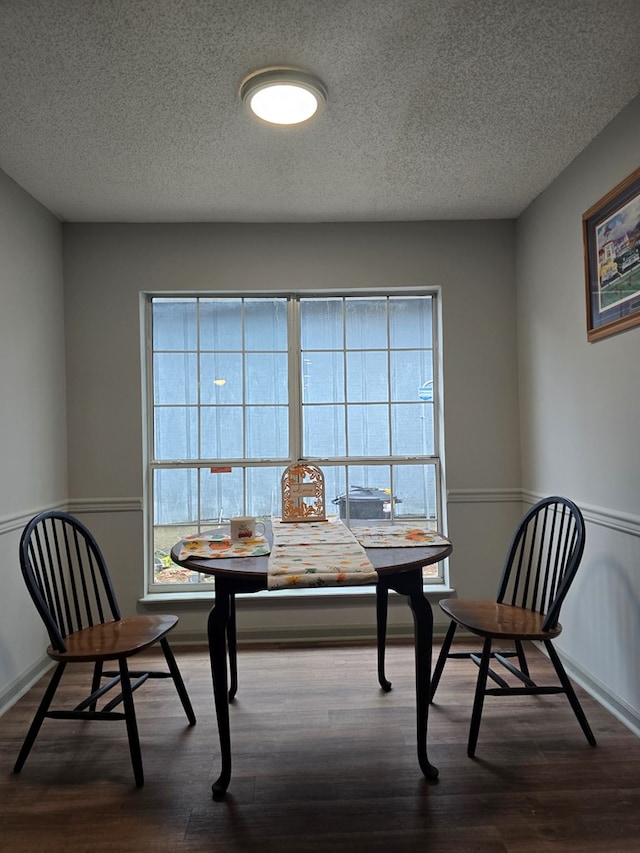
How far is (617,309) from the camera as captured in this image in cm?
236

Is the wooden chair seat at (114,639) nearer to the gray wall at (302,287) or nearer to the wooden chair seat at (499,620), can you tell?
the gray wall at (302,287)

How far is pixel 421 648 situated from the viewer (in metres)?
2.01

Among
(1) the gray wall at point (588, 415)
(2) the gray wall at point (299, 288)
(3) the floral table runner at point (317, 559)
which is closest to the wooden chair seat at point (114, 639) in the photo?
(3) the floral table runner at point (317, 559)

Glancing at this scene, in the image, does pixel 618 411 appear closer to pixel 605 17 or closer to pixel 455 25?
pixel 605 17

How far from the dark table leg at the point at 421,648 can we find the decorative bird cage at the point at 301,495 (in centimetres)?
78

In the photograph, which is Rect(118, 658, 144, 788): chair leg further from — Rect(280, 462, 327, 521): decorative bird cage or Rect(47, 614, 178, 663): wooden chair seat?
Rect(280, 462, 327, 521): decorative bird cage

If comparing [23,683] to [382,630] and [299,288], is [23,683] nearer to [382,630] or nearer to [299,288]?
[382,630]

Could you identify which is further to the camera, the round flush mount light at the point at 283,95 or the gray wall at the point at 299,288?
the gray wall at the point at 299,288

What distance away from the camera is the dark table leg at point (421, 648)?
199 centimetres

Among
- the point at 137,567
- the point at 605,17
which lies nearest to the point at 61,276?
the point at 137,567

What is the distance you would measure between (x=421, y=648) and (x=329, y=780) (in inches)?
22.4

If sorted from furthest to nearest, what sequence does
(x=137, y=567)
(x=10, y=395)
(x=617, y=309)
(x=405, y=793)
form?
(x=137, y=567), (x=10, y=395), (x=617, y=309), (x=405, y=793)

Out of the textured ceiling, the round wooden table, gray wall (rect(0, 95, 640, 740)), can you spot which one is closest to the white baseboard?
gray wall (rect(0, 95, 640, 740))

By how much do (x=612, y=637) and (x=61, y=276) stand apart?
3504 mm
